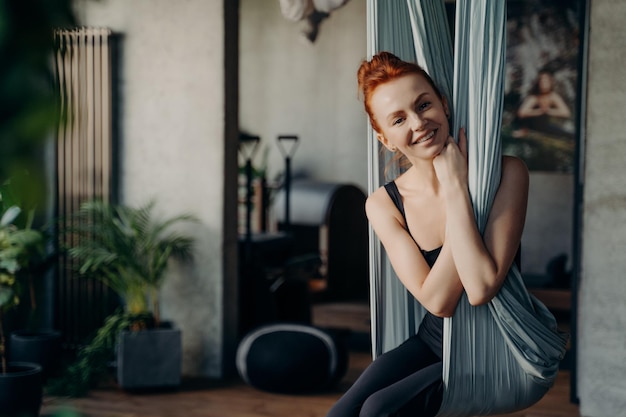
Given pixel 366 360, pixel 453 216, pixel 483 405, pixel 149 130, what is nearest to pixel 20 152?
pixel 453 216

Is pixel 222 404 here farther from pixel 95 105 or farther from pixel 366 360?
pixel 95 105

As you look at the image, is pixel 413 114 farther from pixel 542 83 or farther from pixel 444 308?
pixel 542 83

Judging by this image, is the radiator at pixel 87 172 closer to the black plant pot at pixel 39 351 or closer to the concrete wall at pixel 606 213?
the black plant pot at pixel 39 351

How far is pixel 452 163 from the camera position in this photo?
189cm

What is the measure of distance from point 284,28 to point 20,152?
853 centimetres

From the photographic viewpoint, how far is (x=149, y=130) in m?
5.05

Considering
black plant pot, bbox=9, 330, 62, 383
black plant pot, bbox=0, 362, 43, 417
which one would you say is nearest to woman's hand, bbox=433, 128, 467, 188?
black plant pot, bbox=0, 362, 43, 417

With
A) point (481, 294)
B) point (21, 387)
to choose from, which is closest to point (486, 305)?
point (481, 294)

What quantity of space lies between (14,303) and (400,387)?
2695 millimetres

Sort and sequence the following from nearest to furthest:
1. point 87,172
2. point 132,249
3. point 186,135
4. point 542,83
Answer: point 132,249 → point 186,135 → point 87,172 → point 542,83

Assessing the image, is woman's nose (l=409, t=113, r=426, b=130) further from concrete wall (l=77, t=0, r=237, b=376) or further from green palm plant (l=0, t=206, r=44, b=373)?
concrete wall (l=77, t=0, r=237, b=376)

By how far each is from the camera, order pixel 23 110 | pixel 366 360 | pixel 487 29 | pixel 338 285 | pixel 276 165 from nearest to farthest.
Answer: pixel 23 110 < pixel 487 29 < pixel 366 360 < pixel 338 285 < pixel 276 165

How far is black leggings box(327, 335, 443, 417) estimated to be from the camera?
1880 millimetres

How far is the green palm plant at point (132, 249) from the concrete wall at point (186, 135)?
5.1 inches
